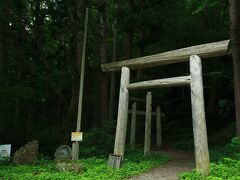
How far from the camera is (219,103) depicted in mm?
19047

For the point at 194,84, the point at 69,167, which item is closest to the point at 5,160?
the point at 69,167

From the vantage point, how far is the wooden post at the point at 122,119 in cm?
991

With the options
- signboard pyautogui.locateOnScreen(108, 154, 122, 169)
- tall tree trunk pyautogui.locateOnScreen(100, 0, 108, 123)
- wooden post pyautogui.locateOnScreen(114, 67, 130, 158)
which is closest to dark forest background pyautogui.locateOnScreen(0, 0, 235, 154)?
tall tree trunk pyautogui.locateOnScreen(100, 0, 108, 123)

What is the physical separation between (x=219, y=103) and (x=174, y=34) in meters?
5.46

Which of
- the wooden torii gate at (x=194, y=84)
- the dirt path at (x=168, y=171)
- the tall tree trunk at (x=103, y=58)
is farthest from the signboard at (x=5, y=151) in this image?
the tall tree trunk at (x=103, y=58)

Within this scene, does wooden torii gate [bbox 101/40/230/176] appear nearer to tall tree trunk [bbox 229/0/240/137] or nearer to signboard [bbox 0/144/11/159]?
tall tree trunk [bbox 229/0/240/137]

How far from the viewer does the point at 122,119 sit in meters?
10.0

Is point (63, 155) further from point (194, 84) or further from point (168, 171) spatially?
point (194, 84)

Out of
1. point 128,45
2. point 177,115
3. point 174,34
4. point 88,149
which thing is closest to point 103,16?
point 128,45

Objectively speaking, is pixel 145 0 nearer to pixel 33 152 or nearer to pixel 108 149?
pixel 108 149

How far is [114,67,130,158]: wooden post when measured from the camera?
9.91 metres

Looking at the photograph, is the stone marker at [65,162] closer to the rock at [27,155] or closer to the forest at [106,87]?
the forest at [106,87]

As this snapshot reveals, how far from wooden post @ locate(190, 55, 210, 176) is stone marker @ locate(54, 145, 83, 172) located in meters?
3.21

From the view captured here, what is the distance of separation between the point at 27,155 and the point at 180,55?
19.1 ft
